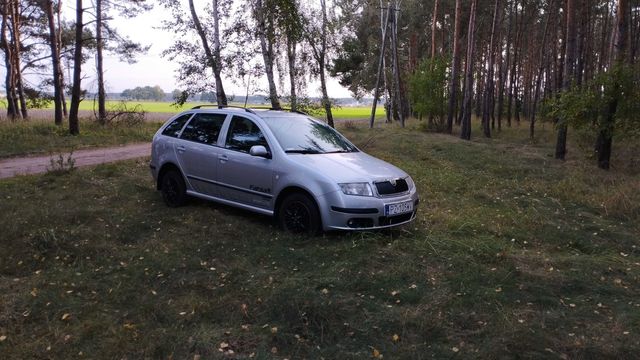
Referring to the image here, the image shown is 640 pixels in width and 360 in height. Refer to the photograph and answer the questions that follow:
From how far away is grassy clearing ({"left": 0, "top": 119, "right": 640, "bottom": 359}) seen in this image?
13.0ft

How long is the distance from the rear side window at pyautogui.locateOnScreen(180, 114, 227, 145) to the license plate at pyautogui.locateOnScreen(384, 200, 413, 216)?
108 inches

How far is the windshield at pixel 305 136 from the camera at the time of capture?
6659 millimetres

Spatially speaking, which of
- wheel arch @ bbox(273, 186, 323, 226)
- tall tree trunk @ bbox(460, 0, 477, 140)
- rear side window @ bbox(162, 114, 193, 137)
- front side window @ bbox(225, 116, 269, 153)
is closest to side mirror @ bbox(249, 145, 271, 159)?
front side window @ bbox(225, 116, 269, 153)

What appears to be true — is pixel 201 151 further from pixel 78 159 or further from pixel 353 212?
pixel 78 159

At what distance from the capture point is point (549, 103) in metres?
14.7

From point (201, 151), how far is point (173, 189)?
0.89m

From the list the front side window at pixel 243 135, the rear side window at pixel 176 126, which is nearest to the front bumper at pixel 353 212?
the front side window at pixel 243 135

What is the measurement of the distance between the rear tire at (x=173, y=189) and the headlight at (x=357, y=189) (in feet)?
9.44

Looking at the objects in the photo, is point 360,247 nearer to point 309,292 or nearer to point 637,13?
point 309,292

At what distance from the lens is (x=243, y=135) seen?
6938 mm

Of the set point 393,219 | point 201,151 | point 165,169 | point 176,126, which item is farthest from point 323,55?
point 393,219

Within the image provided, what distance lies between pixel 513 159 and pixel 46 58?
1010 inches

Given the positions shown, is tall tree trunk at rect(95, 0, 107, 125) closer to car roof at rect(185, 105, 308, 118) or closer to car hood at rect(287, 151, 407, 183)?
car roof at rect(185, 105, 308, 118)

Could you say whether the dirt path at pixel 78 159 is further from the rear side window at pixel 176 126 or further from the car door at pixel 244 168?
the car door at pixel 244 168
